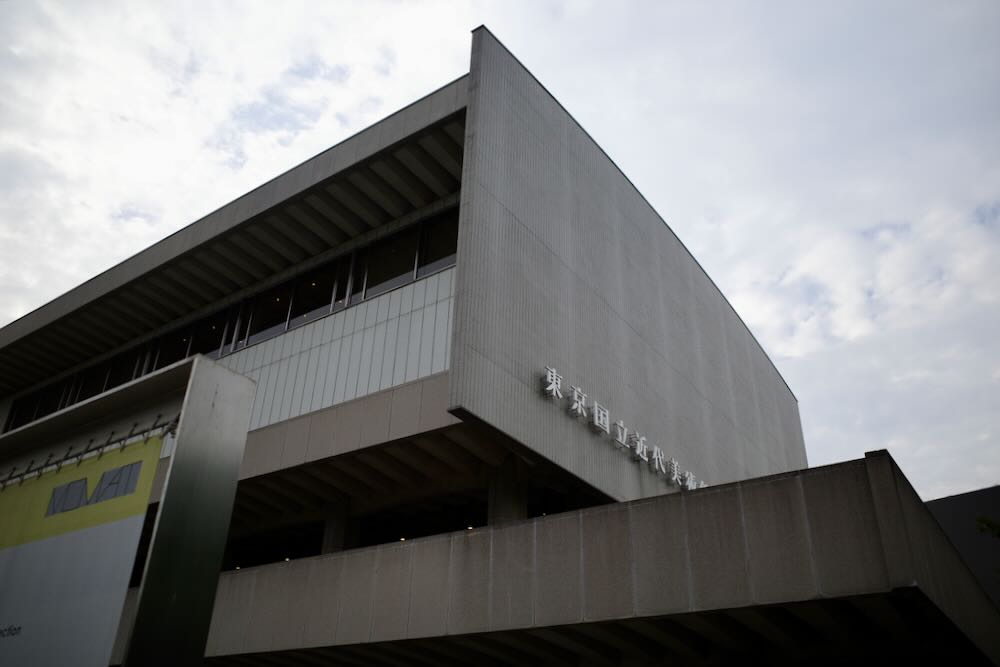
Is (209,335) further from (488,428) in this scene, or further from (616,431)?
(616,431)

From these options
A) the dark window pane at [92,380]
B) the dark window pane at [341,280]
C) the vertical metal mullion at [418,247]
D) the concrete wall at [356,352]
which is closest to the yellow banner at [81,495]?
the concrete wall at [356,352]

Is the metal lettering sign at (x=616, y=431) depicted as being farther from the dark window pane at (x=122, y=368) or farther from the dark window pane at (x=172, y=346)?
the dark window pane at (x=122, y=368)

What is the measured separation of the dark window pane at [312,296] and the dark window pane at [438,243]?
143 inches

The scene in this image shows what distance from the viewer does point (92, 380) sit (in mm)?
32844

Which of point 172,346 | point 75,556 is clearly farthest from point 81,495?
point 172,346

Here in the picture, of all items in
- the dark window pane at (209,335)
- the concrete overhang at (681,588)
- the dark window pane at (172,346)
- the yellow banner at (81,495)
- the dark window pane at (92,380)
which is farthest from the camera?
the dark window pane at (92,380)

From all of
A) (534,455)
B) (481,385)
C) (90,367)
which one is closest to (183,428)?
(481,385)

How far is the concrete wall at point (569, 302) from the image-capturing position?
1888cm

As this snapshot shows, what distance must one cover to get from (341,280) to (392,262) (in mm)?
2083

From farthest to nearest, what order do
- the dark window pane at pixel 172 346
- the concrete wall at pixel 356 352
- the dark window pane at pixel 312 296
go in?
the dark window pane at pixel 172 346
the dark window pane at pixel 312 296
the concrete wall at pixel 356 352

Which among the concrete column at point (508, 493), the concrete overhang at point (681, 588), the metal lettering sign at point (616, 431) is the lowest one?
the concrete overhang at point (681, 588)

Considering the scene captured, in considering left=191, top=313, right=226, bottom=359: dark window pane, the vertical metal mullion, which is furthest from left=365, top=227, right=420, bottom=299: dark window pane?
left=191, top=313, right=226, bottom=359: dark window pane

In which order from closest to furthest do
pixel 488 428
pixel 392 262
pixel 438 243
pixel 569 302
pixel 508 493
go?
1. pixel 488 428
2. pixel 508 493
3. pixel 569 302
4. pixel 438 243
5. pixel 392 262

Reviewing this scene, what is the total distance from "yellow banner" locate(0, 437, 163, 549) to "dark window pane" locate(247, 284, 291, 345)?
16.1 meters
